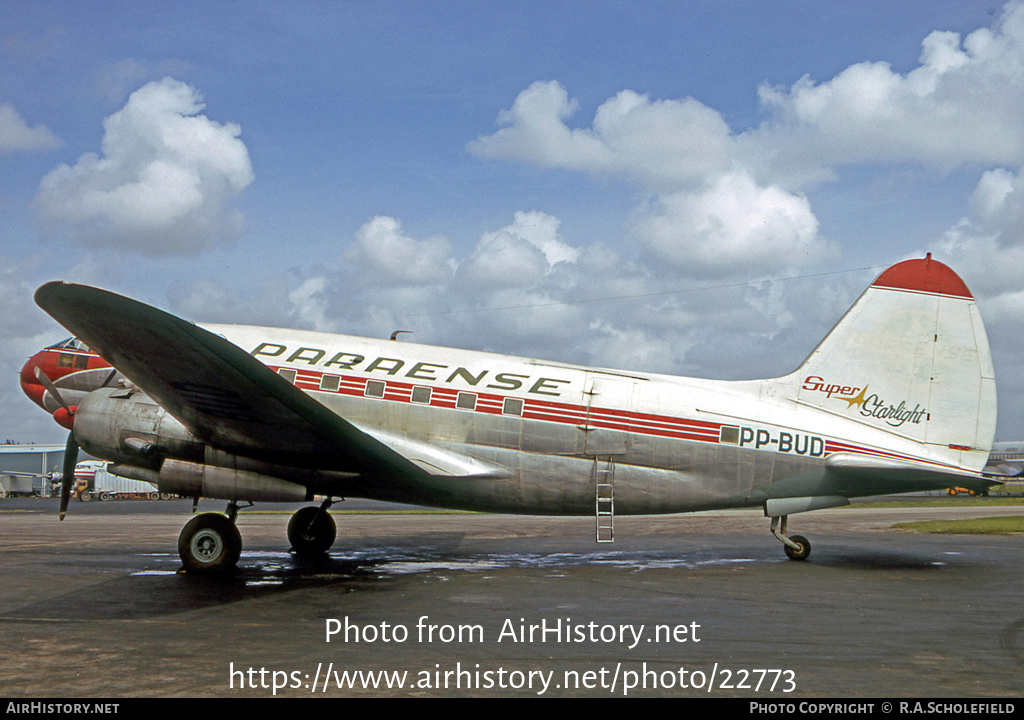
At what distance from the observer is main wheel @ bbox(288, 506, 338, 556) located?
16.4 meters

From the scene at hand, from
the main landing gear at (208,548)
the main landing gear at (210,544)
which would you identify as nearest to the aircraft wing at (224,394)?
the main landing gear at (210,544)

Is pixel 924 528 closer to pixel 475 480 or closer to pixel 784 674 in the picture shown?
pixel 475 480

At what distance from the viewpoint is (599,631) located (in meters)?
8.86

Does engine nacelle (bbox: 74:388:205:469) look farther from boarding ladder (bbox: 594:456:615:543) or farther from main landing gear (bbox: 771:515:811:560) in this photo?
main landing gear (bbox: 771:515:811:560)

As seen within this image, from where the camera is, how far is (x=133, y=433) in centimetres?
1362

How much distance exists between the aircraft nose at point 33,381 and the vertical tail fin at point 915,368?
15393mm

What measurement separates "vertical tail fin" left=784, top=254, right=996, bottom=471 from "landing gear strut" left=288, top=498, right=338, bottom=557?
10167 mm

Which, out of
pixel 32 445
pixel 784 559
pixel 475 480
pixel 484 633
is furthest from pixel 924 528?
pixel 32 445

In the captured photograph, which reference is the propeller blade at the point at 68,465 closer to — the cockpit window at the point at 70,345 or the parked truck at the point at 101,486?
the cockpit window at the point at 70,345

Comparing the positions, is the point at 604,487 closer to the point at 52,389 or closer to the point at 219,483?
the point at 219,483

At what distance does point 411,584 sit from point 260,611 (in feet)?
9.87

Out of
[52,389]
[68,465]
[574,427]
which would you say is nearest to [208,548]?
[68,465]

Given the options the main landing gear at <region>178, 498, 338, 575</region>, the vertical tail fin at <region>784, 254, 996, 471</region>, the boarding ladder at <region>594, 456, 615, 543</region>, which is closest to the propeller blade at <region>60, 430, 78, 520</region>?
the main landing gear at <region>178, 498, 338, 575</region>

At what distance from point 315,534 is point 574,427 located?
6400mm
